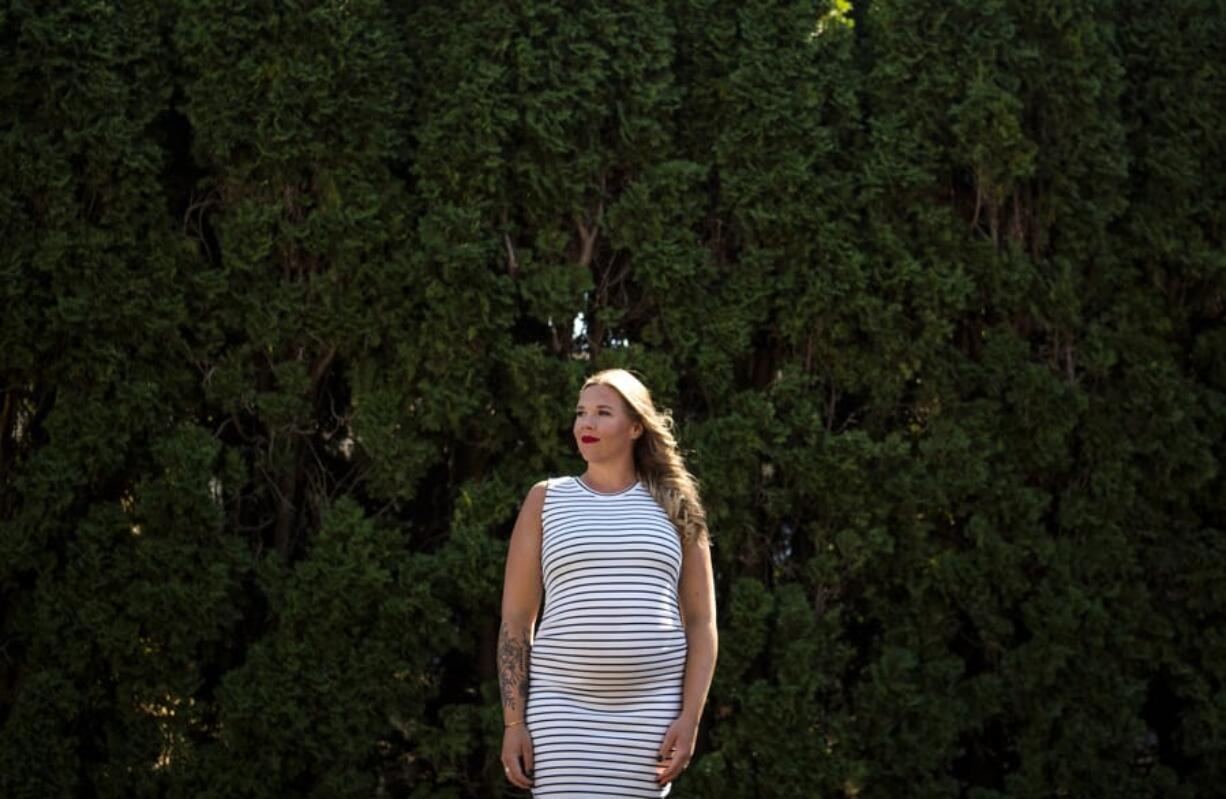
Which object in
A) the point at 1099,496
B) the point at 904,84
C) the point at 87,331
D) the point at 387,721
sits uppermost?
the point at 904,84

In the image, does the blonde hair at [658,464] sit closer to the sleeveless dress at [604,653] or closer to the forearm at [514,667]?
the sleeveless dress at [604,653]

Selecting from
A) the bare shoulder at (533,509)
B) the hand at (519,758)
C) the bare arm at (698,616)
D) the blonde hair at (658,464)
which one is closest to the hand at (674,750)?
the bare arm at (698,616)

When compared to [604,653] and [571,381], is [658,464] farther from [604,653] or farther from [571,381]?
[571,381]

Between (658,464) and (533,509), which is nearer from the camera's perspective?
(533,509)

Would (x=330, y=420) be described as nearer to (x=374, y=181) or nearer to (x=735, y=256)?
(x=374, y=181)

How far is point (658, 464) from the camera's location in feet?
14.0

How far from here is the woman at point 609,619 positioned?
3867 millimetres

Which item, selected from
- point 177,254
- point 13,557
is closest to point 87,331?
point 177,254

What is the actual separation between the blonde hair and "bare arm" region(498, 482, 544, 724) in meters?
0.32

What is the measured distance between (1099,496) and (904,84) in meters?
1.86

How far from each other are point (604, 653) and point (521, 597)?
0.32 m

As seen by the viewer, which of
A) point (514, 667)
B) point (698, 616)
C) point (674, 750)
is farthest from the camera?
point (698, 616)

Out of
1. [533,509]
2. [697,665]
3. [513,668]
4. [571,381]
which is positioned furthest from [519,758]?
[571,381]

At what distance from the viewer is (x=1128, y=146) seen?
6582 mm
